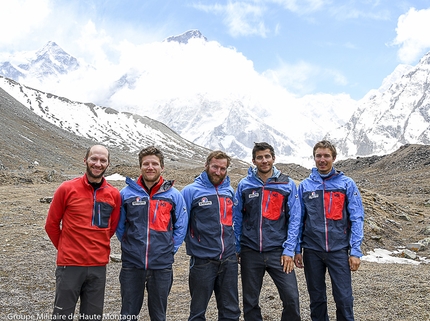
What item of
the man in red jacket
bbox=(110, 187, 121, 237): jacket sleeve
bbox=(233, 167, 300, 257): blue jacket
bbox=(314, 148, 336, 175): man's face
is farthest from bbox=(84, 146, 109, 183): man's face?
bbox=(314, 148, 336, 175): man's face

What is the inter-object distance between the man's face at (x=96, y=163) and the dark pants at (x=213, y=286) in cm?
179

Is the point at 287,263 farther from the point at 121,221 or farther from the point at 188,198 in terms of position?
the point at 121,221

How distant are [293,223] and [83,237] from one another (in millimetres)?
2895

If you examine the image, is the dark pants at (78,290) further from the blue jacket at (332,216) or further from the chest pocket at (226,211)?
the blue jacket at (332,216)

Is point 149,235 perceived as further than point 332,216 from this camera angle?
No

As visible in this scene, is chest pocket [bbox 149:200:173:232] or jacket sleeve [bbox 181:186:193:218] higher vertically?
jacket sleeve [bbox 181:186:193:218]

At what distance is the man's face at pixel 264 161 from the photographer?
5535mm

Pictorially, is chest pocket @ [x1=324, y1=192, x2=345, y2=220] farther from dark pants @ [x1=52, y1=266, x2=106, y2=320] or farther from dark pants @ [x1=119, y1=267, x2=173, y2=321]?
dark pants @ [x1=52, y1=266, x2=106, y2=320]

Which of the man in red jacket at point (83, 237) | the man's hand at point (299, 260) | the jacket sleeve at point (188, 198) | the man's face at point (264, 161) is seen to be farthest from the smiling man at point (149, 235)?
the man's hand at point (299, 260)

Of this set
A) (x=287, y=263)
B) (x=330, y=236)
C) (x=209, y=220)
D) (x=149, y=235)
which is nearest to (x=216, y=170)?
(x=209, y=220)

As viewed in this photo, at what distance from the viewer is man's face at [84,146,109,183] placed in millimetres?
4848

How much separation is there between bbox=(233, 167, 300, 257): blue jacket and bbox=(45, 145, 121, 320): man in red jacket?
199 centimetres

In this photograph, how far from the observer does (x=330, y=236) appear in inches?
217

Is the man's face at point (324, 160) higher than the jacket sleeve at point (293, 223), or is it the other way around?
the man's face at point (324, 160)
